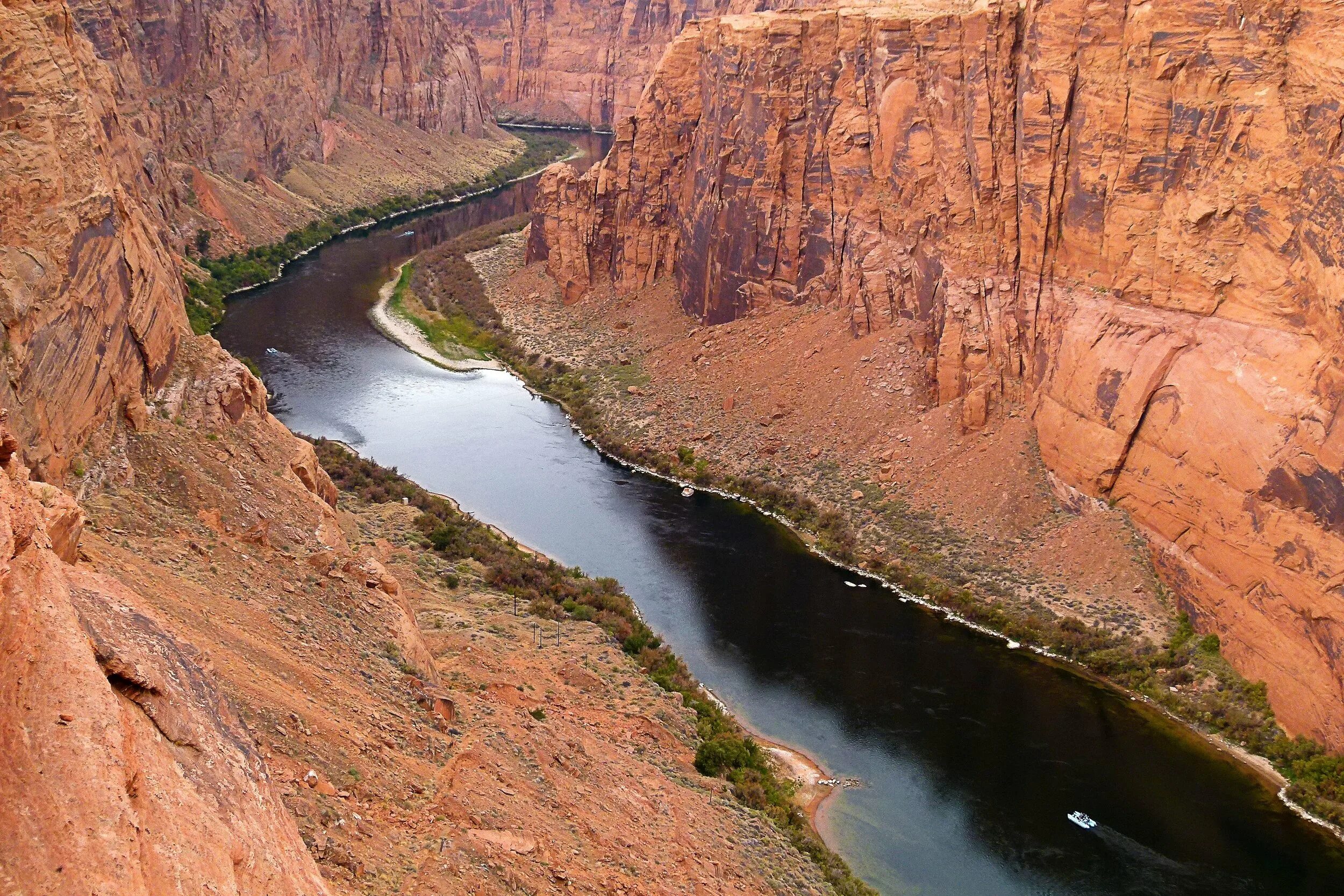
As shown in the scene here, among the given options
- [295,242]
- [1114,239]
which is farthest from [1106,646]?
[295,242]

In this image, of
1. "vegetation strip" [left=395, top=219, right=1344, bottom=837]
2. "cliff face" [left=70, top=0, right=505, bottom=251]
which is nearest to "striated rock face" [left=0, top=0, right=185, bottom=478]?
"vegetation strip" [left=395, top=219, right=1344, bottom=837]

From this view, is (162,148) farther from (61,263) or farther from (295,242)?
(61,263)

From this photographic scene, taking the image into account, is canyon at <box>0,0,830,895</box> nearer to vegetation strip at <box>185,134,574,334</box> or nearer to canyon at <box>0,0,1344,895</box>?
canyon at <box>0,0,1344,895</box>

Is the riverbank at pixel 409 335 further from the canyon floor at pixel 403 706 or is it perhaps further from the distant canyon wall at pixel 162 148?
the canyon floor at pixel 403 706

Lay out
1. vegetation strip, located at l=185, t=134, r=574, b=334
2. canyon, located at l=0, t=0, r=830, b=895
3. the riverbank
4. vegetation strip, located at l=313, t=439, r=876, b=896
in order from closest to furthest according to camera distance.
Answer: canyon, located at l=0, t=0, r=830, b=895 < vegetation strip, located at l=313, t=439, r=876, b=896 < the riverbank < vegetation strip, located at l=185, t=134, r=574, b=334

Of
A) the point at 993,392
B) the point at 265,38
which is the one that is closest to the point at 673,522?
the point at 993,392
